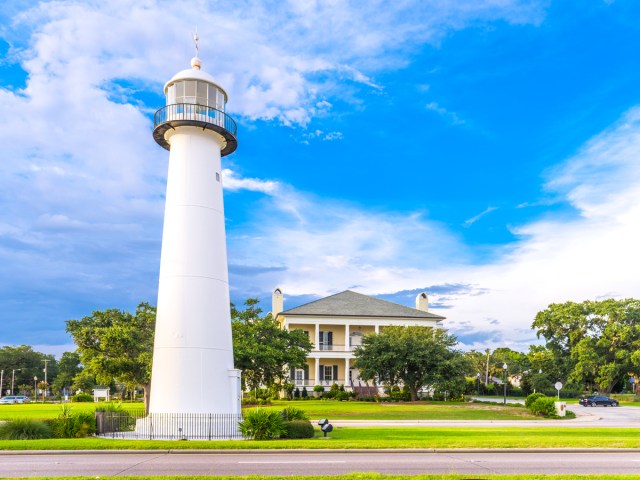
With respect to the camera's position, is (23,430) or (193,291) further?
(193,291)

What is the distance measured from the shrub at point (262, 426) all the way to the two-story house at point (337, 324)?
40418 millimetres

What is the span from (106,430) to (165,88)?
45.6ft

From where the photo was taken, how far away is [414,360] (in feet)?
151

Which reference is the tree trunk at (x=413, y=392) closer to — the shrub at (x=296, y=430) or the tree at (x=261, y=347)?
the tree at (x=261, y=347)

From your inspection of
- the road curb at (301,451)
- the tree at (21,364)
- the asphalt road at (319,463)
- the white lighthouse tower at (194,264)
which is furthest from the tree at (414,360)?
the tree at (21,364)

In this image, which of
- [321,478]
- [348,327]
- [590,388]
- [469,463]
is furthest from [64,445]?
A: [590,388]

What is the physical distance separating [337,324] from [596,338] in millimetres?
30969

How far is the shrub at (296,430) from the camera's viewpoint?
66.9 ft

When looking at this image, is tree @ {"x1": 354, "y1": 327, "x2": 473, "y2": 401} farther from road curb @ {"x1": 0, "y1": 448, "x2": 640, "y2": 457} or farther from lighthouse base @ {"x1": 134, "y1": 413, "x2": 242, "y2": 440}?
road curb @ {"x1": 0, "y1": 448, "x2": 640, "y2": 457}

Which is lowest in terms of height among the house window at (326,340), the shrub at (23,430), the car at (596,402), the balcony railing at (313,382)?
the car at (596,402)

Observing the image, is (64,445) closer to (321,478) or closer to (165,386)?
(165,386)

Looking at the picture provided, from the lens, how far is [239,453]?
16875 mm

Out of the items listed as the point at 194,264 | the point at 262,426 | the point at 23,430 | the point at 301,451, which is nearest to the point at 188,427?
the point at 262,426

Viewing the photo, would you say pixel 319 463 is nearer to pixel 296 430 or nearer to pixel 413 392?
A: pixel 296 430
